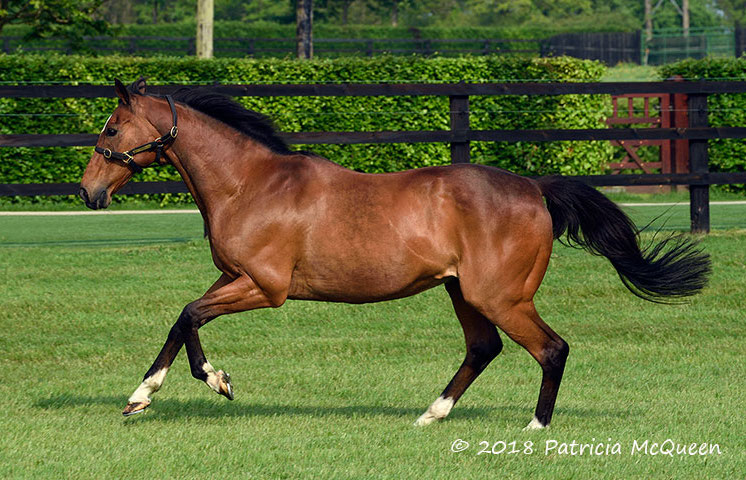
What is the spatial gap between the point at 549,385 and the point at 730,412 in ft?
4.20

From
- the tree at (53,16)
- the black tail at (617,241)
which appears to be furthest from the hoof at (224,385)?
the tree at (53,16)

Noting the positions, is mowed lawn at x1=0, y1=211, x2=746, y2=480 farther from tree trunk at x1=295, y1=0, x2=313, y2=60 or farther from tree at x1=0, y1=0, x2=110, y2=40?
tree trunk at x1=295, y1=0, x2=313, y2=60

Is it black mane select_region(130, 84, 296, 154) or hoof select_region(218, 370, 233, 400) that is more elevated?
black mane select_region(130, 84, 296, 154)

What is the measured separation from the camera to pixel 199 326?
21.4 feet

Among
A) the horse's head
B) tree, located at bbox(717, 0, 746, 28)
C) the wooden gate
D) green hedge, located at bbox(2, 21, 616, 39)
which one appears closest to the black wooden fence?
the horse's head

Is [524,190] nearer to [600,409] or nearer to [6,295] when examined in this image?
[600,409]

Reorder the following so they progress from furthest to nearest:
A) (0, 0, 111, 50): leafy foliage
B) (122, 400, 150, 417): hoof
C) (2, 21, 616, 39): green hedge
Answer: (2, 21, 616, 39): green hedge
(0, 0, 111, 50): leafy foliage
(122, 400, 150, 417): hoof

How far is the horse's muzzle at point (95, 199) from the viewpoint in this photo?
6.70 meters

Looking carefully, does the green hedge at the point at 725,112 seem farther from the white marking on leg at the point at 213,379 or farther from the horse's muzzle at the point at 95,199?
the white marking on leg at the point at 213,379

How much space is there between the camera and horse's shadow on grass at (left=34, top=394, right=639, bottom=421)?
6.95 meters

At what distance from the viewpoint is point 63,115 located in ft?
60.0

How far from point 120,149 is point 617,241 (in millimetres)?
3164

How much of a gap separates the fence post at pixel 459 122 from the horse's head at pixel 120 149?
6.35m

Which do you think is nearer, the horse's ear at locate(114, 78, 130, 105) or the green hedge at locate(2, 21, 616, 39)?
the horse's ear at locate(114, 78, 130, 105)
